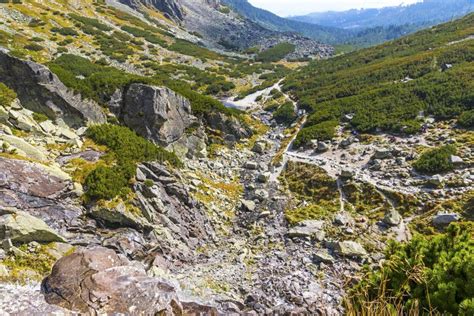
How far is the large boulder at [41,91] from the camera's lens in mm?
21594

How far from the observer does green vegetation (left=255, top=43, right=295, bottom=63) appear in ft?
320

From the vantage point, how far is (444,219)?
18.8 metres

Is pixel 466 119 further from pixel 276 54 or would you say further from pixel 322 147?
pixel 276 54

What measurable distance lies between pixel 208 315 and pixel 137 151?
11.7m

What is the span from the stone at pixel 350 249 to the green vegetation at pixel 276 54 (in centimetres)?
8502

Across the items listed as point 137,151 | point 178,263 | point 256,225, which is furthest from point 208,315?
point 137,151

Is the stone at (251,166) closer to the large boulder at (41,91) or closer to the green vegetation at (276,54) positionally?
the large boulder at (41,91)

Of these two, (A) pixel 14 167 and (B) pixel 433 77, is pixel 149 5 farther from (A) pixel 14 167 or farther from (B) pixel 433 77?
(A) pixel 14 167

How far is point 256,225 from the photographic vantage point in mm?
20266

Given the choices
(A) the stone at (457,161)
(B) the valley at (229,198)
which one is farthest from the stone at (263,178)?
(A) the stone at (457,161)

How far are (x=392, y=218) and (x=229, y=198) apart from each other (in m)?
10.5

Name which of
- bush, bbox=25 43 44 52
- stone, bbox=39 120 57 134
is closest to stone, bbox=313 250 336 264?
stone, bbox=39 120 57 134

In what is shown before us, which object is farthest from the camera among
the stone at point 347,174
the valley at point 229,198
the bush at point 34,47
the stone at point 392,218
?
the bush at point 34,47

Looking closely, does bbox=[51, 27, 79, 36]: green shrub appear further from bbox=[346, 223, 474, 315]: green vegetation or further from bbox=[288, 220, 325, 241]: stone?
bbox=[346, 223, 474, 315]: green vegetation
